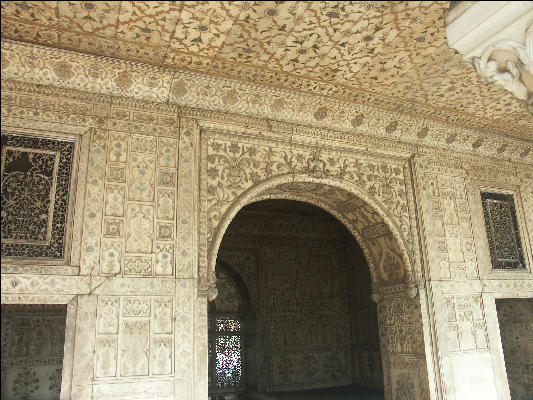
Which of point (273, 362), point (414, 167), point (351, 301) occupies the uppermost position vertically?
point (414, 167)

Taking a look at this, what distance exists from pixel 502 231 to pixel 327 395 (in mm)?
3771

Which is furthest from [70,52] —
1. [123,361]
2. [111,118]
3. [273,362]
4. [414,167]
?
[273,362]

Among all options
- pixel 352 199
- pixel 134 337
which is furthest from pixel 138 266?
pixel 352 199

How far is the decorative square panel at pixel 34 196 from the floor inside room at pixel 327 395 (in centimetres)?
475

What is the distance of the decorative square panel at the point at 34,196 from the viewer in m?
3.71

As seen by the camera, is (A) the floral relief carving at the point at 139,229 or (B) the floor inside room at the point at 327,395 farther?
(B) the floor inside room at the point at 327,395

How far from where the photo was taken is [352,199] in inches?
208

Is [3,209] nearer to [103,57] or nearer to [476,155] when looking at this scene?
[103,57]

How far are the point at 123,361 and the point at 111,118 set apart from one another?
206cm

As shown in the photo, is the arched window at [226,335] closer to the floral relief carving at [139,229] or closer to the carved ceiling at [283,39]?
the floral relief carving at [139,229]

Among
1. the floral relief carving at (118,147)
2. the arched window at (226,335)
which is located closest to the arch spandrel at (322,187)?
the floral relief carving at (118,147)

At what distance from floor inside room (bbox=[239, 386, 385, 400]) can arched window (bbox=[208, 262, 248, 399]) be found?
379 millimetres

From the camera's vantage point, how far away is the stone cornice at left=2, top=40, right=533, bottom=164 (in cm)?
395

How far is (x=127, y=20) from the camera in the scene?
12.2 ft
